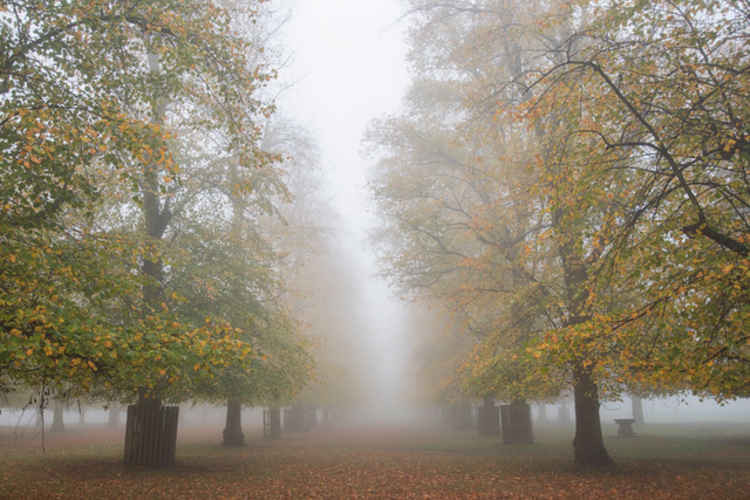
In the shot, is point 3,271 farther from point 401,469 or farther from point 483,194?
point 483,194

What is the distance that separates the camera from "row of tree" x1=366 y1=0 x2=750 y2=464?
611cm

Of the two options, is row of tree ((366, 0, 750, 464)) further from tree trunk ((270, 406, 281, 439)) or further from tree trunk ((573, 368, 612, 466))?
tree trunk ((270, 406, 281, 439))

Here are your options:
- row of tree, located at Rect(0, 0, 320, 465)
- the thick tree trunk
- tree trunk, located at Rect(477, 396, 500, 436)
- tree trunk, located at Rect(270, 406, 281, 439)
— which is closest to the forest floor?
row of tree, located at Rect(0, 0, 320, 465)

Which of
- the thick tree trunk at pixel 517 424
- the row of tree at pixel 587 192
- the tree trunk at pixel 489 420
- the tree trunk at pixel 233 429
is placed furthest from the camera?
the tree trunk at pixel 489 420

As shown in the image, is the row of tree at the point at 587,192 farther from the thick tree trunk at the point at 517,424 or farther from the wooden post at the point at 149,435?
the wooden post at the point at 149,435

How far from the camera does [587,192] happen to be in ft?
22.7

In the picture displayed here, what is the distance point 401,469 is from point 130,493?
6.48 metres

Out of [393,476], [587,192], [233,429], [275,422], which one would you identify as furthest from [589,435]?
[275,422]

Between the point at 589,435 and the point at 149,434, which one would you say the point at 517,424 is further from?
the point at 149,434

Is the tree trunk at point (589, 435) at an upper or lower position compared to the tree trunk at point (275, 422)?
upper

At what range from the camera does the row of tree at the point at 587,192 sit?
241 inches

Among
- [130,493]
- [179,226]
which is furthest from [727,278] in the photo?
[179,226]

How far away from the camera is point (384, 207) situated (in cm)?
1633

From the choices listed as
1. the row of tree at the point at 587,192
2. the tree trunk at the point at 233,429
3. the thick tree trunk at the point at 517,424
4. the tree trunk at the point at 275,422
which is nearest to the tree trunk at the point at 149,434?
the tree trunk at the point at 233,429
